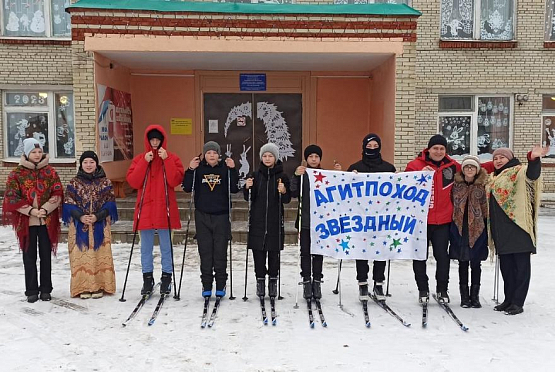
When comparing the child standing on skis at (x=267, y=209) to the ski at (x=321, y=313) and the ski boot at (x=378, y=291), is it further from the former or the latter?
the ski boot at (x=378, y=291)

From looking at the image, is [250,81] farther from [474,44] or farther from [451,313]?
[451,313]

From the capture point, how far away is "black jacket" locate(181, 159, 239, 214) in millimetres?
5027

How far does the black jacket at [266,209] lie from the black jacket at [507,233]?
6.60ft

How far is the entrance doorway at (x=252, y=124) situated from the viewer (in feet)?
35.4

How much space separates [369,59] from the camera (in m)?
8.83

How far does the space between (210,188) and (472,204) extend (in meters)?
2.58

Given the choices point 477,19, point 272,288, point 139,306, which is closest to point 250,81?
point 477,19

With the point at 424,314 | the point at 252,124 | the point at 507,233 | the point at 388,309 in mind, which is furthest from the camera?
the point at 252,124

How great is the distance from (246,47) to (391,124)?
2.76 metres

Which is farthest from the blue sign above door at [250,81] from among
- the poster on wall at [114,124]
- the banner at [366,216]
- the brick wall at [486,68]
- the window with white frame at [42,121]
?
the banner at [366,216]

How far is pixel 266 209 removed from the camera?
16.4ft

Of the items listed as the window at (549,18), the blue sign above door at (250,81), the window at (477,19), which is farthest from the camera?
the window at (549,18)

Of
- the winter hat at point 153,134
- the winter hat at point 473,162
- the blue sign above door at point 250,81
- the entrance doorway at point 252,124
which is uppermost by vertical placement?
the blue sign above door at point 250,81

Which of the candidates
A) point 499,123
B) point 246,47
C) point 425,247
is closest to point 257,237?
point 425,247
